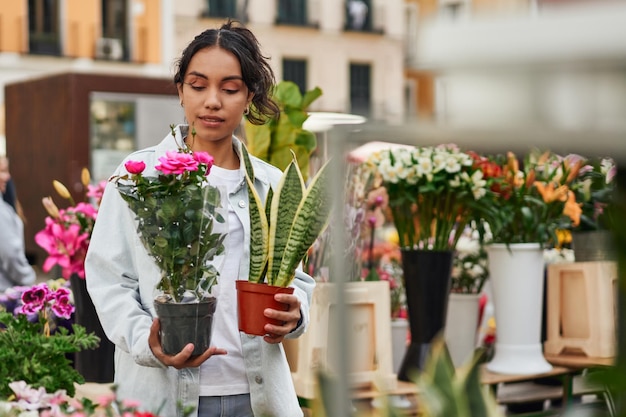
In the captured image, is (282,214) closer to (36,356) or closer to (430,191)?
(36,356)

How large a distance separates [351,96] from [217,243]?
24.6m

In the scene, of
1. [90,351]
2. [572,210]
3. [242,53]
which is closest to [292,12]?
[572,210]

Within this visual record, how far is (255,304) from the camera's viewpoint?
1.79 m

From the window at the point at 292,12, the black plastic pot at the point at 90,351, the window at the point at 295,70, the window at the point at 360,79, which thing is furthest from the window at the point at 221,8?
the black plastic pot at the point at 90,351

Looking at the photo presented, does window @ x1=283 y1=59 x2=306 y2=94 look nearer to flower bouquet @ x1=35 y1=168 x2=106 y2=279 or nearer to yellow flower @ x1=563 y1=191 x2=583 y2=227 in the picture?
yellow flower @ x1=563 y1=191 x2=583 y2=227

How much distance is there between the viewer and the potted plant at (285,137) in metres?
3.78

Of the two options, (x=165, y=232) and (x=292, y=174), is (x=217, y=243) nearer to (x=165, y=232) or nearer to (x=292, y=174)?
(x=165, y=232)

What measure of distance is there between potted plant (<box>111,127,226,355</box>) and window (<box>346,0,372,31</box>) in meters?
25.3

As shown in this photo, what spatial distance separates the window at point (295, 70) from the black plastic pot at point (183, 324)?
24.1 metres

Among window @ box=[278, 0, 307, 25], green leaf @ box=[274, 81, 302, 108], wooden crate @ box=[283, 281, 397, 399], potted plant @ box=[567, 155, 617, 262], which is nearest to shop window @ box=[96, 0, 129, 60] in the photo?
window @ box=[278, 0, 307, 25]

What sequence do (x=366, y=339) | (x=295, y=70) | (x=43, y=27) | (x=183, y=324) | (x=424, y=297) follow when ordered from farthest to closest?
(x=295, y=70)
(x=43, y=27)
(x=424, y=297)
(x=366, y=339)
(x=183, y=324)

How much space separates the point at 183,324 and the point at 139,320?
121 mm

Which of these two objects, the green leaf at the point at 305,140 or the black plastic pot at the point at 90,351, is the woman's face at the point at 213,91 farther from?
the green leaf at the point at 305,140

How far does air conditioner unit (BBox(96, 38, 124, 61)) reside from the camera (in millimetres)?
21625
